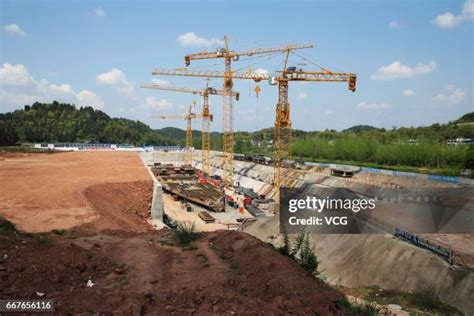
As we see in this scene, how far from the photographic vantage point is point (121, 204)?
82.5 ft

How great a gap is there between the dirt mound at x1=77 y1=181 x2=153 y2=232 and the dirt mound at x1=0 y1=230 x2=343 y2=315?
6262 mm

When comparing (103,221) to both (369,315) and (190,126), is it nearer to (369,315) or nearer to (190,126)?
(369,315)

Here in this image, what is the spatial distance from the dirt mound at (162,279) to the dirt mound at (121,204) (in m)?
6.26

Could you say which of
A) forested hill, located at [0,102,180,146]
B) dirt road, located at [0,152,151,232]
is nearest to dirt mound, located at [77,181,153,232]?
dirt road, located at [0,152,151,232]

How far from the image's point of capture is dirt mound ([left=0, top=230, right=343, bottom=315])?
8047 millimetres

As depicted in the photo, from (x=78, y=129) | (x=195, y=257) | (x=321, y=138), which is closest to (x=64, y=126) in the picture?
(x=78, y=129)

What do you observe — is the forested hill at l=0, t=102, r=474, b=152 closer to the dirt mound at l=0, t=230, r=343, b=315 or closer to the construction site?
the construction site

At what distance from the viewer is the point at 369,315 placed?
877 centimetres

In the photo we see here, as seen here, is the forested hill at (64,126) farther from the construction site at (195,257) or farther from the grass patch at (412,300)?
the grass patch at (412,300)

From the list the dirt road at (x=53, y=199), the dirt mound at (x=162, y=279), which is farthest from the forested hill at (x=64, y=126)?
the dirt mound at (x=162, y=279)

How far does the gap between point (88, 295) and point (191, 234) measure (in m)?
6.84

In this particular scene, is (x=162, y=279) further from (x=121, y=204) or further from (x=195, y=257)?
(x=121, y=204)

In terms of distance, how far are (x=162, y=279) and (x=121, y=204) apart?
1607 centimetres

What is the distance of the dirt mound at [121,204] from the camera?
20.1 metres
